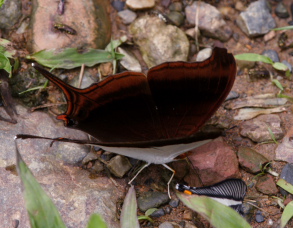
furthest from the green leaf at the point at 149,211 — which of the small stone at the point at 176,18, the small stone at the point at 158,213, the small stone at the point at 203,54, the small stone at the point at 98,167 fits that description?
the small stone at the point at 176,18

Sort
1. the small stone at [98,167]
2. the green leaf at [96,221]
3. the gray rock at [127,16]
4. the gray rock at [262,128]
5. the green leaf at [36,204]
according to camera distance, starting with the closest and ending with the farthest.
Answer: the green leaf at [96,221] < the green leaf at [36,204] < the small stone at [98,167] < the gray rock at [262,128] < the gray rock at [127,16]

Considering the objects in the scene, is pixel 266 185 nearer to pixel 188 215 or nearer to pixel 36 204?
pixel 188 215

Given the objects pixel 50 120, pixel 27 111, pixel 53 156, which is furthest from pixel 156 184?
pixel 27 111

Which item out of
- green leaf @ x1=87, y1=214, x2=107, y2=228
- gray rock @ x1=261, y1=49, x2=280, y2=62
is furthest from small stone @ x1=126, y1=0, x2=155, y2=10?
green leaf @ x1=87, y1=214, x2=107, y2=228

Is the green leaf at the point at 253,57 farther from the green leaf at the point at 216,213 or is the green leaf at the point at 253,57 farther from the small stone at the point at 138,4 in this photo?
the green leaf at the point at 216,213

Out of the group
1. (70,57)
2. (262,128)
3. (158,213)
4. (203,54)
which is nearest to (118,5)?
(70,57)

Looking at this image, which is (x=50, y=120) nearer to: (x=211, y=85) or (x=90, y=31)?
(x=90, y=31)

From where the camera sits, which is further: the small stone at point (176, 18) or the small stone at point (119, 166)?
the small stone at point (176, 18)
